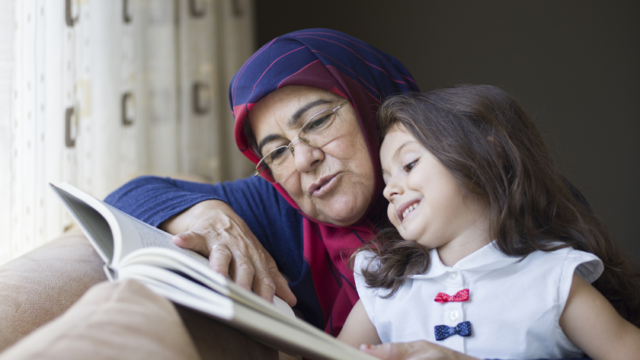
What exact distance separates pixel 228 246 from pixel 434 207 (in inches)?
18.4

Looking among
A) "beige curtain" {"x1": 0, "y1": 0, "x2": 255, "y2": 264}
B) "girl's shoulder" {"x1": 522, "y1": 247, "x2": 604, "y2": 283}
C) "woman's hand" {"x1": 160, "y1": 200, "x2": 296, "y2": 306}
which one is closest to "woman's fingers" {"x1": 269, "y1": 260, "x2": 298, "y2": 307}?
"woman's hand" {"x1": 160, "y1": 200, "x2": 296, "y2": 306}

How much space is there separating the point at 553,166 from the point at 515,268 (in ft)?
0.97

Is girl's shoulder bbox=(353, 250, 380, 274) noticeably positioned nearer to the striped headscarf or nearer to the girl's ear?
the striped headscarf

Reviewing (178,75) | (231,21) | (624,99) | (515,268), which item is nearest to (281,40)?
(515,268)

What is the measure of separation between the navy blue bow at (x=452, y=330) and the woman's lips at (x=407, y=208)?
244mm

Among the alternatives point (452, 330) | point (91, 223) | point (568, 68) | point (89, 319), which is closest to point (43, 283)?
point (91, 223)

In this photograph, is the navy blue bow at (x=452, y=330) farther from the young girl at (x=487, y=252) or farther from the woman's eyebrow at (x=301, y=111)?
the woman's eyebrow at (x=301, y=111)

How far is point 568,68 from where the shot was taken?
3518mm

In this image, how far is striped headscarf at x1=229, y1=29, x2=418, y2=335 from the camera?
1.25m

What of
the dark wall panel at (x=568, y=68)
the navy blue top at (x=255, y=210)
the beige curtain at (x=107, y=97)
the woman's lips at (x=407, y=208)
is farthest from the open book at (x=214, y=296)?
the dark wall panel at (x=568, y=68)

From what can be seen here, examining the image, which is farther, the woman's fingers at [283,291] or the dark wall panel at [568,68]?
the dark wall panel at [568,68]

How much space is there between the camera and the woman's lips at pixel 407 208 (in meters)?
0.99

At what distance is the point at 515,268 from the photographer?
0.92m

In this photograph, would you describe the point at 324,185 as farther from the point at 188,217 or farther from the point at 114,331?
the point at 114,331
